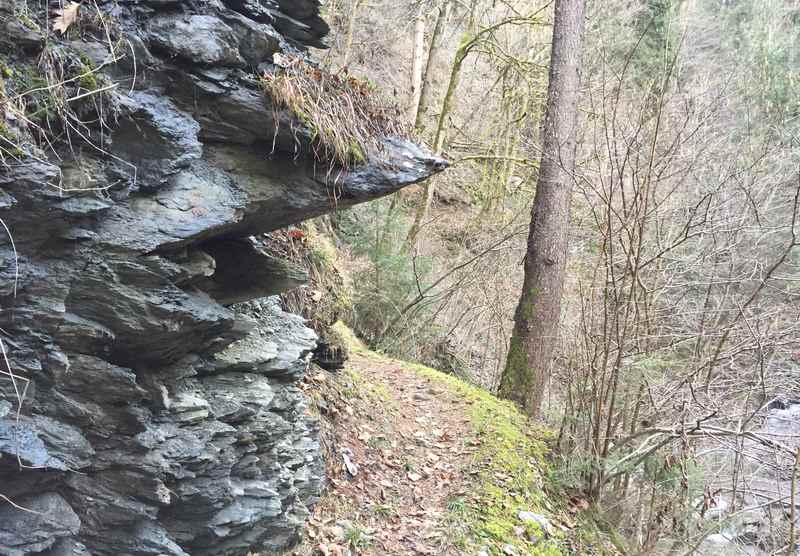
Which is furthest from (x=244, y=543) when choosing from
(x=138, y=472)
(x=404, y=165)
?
(x=404, y=165)

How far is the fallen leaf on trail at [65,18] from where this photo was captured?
309cm

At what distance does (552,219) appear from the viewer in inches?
286

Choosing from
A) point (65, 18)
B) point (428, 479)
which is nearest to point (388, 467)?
point (428, 479)

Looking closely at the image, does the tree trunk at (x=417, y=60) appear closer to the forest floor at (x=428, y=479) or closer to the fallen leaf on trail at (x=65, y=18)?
the forest floor at (x=428, y=479)

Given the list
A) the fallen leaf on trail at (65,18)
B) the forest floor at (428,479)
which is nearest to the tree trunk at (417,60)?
the forest floor at (428,479)

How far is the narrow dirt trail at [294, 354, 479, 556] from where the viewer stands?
Result: 501cm

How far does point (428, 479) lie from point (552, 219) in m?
3.32

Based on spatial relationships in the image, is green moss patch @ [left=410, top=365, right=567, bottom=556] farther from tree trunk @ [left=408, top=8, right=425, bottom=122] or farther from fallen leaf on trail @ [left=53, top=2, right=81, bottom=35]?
tree trunk @ [left=408, top=8, right=425, bottom=122]

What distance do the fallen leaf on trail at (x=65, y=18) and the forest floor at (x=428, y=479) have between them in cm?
357

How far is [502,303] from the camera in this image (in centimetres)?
1127

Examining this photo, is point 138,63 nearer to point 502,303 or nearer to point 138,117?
point 138,117

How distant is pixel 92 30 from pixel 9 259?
133 centimetres

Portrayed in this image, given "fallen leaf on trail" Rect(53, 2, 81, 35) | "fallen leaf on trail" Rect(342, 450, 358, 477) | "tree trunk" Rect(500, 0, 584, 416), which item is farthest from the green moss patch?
"fallen leaf on trail" Rect(53, 2, 81, 35)

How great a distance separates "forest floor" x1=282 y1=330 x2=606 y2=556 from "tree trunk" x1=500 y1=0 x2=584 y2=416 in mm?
837
